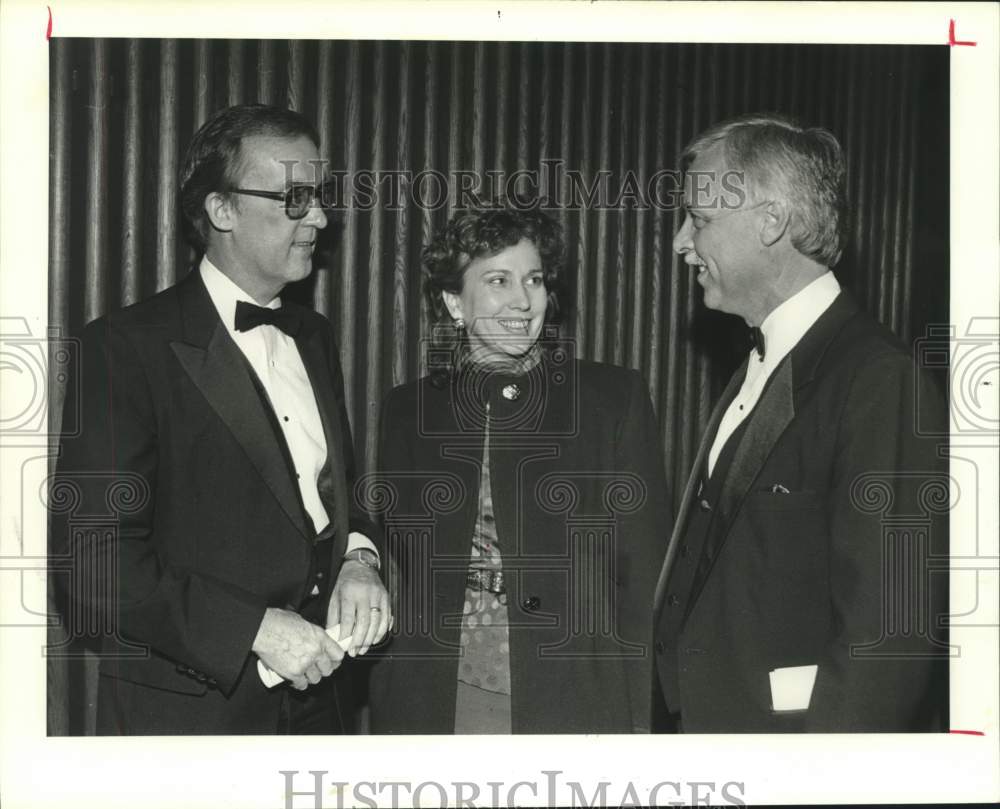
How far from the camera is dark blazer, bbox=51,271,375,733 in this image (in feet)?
7.46

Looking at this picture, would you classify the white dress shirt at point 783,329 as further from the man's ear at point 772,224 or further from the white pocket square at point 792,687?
the white pocket square at point 792,687

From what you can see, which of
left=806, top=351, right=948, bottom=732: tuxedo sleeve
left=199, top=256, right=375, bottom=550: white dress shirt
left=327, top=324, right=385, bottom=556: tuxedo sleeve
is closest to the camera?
left=806, top=351, right=948, bottom=732: tuxedo sleeve

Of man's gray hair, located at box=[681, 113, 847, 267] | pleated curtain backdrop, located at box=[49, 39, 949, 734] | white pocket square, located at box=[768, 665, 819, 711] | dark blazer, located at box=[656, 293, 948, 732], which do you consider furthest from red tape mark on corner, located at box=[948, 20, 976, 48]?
white pocket square, located at box=[768, 665, 819, 711]

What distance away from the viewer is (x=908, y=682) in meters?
2.43

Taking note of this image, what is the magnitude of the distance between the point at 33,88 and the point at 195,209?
0.48 meters

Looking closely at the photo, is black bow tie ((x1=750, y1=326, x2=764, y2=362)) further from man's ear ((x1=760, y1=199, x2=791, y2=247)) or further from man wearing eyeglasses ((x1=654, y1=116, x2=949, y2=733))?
man's ear ((x1=760, y1=199, x2=791, y2=247))

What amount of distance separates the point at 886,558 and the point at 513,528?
34.6 inches

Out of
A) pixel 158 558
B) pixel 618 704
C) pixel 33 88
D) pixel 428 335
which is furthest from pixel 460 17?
pixel 618 704

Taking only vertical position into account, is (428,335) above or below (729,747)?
above

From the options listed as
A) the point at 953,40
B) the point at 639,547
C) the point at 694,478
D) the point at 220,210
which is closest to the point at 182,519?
the point at 220,210

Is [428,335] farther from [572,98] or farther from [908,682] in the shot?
[908,682]

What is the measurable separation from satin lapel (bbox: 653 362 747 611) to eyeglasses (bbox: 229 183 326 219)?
1074mm

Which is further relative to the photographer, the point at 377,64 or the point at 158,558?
the point at 377,64

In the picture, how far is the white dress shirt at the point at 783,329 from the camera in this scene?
232 cm
